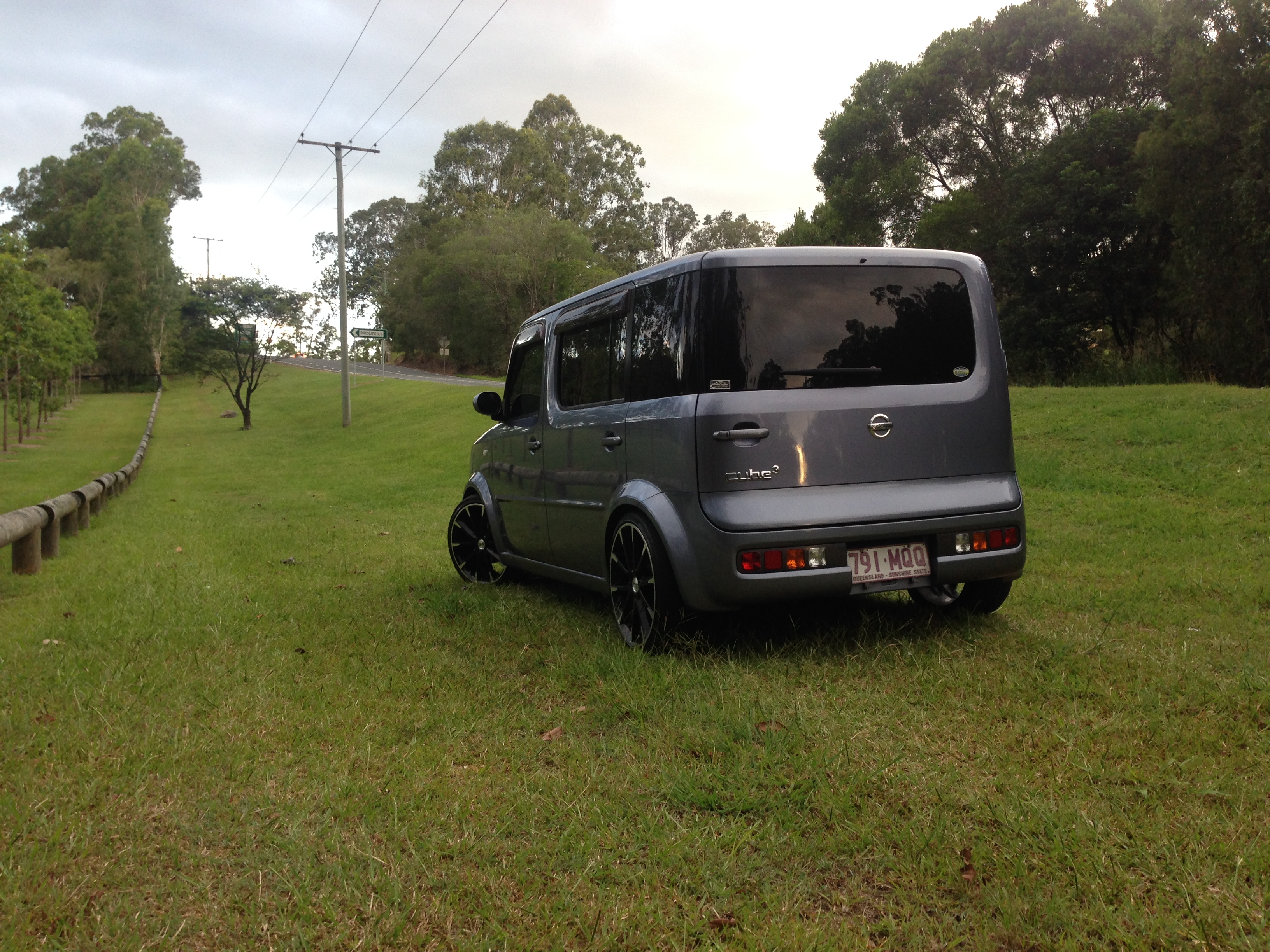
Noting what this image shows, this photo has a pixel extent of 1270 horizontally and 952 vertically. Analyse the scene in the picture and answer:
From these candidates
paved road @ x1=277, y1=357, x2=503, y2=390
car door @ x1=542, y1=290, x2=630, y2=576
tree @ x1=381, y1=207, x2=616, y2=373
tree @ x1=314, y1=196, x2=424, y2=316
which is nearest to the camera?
car door @ x1=542, y1=290, x2=630, y2=576

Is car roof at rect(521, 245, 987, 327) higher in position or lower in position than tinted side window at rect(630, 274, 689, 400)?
higher

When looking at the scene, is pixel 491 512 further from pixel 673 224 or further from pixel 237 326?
pixel 673 224

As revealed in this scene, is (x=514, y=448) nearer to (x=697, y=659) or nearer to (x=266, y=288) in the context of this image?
(x=697, y=659)

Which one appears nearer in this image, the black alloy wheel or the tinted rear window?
the tinted rear window

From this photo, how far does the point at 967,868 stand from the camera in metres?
2.91

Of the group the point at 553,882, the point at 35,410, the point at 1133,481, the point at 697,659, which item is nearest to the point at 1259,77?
the point at 1133,481

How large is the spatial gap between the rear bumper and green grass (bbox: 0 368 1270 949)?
36 centimetres

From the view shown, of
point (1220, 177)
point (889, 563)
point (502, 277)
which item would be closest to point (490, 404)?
point (889, 563)

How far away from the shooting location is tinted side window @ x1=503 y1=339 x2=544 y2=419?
707 centimetres

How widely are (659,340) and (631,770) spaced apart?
241cm

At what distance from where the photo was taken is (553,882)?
2920 millimetres

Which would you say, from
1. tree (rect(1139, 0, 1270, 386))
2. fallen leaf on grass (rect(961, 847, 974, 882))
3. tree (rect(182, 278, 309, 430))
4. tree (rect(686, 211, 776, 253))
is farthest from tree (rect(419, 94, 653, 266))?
fallen leaf on grass (rect(961, 847, 974, 882))

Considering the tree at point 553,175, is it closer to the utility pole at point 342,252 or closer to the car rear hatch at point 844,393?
the utility pole at point 342,252

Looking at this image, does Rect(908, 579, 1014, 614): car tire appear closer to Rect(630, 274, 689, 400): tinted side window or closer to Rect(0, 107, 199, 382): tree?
Rect(630, 274, 689, 400): tinted side window
